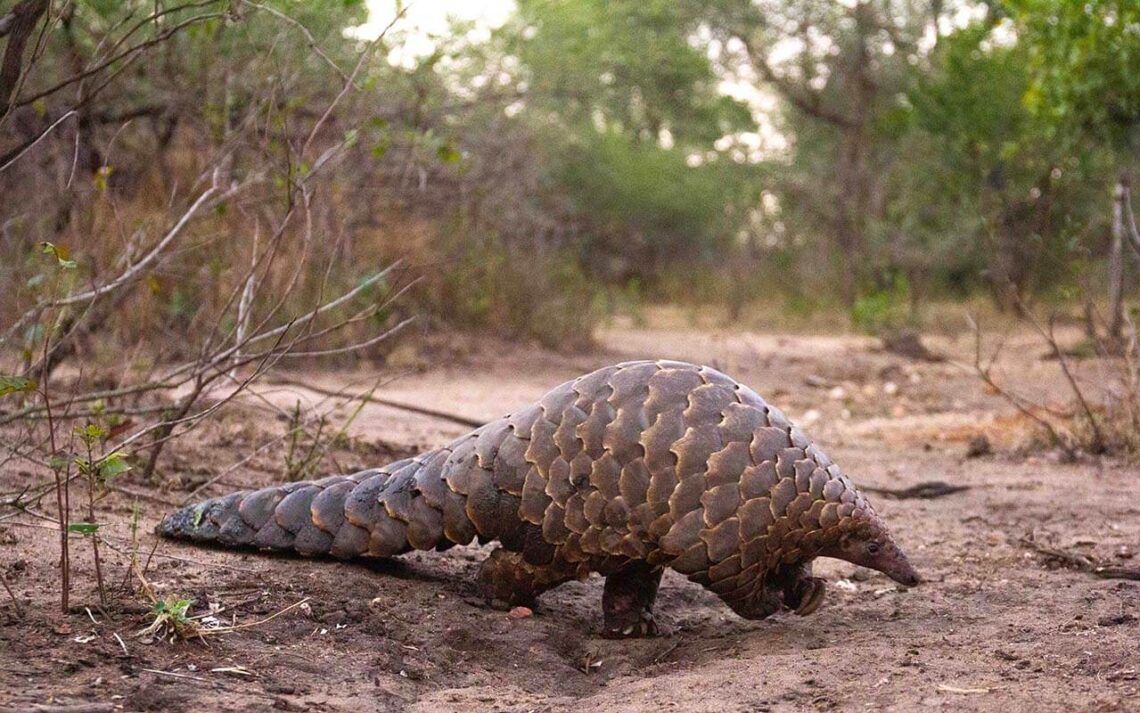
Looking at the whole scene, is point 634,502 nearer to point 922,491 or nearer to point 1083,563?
point 1083,563

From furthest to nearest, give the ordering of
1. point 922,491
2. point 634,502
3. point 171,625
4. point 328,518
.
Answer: point 922,491 < point 328,518 < point 634,502 < point 171,625

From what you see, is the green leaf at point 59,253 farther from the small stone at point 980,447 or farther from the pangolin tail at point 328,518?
the small stone at point 980,447

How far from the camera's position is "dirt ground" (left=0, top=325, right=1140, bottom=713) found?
2910mm

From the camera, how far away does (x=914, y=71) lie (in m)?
20.1

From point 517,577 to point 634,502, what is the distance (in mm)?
467

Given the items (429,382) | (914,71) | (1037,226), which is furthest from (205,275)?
(914,71)

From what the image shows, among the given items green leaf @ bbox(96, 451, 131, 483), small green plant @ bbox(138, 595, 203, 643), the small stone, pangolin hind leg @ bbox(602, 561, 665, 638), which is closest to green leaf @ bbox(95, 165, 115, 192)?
green leaf @ bbox(96, 451, 131, 483)

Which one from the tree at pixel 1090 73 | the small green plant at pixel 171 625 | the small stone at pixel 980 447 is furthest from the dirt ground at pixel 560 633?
the tree at pixel 1090 73

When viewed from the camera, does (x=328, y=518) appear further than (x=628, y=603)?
Yes

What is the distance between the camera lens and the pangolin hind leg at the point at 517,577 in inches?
144

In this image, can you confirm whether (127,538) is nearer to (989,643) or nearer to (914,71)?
(989,643)

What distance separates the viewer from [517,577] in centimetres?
372

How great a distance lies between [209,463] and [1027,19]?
7478 mm

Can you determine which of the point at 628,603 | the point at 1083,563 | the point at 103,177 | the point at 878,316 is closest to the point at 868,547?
the point at 628,603
